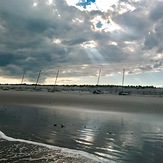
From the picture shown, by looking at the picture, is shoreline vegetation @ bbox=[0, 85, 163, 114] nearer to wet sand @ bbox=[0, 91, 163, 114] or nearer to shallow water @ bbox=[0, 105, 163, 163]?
wet sand @ bbox=[0, 91, 163, 114]

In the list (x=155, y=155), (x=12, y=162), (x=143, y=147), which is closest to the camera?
(x=12, y=162)

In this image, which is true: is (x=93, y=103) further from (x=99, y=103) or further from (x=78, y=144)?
(x=78, y=144)

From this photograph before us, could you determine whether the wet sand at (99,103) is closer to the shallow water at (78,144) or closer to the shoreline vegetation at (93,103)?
the shoreline vegetation at (93,103)

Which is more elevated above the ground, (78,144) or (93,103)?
(93,103)

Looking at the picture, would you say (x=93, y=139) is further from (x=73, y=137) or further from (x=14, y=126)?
(x=14, y=126)

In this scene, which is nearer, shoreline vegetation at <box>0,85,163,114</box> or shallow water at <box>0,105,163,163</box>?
shallow water at <box>0,105,163,163</box>

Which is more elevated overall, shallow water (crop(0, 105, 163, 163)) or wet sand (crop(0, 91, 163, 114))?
wet sand (crop(0, 91, 163, 114))

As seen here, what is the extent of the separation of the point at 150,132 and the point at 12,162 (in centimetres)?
1223

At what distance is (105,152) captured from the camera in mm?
13570

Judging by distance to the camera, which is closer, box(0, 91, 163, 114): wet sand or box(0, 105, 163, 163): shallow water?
box(0, 105, 163, 163): shallow water

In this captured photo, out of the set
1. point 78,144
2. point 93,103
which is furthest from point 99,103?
point 78,144

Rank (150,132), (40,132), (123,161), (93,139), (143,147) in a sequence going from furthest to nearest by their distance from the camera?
(150,132)
(40,132)
(93,139)
(143,147)
(123,161)

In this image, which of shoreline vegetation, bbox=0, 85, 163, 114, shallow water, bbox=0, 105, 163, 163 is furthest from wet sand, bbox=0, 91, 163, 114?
shallow water, bbox=0, 105, 163, 163

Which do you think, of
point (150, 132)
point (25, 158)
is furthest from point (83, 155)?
point (150, 132)
